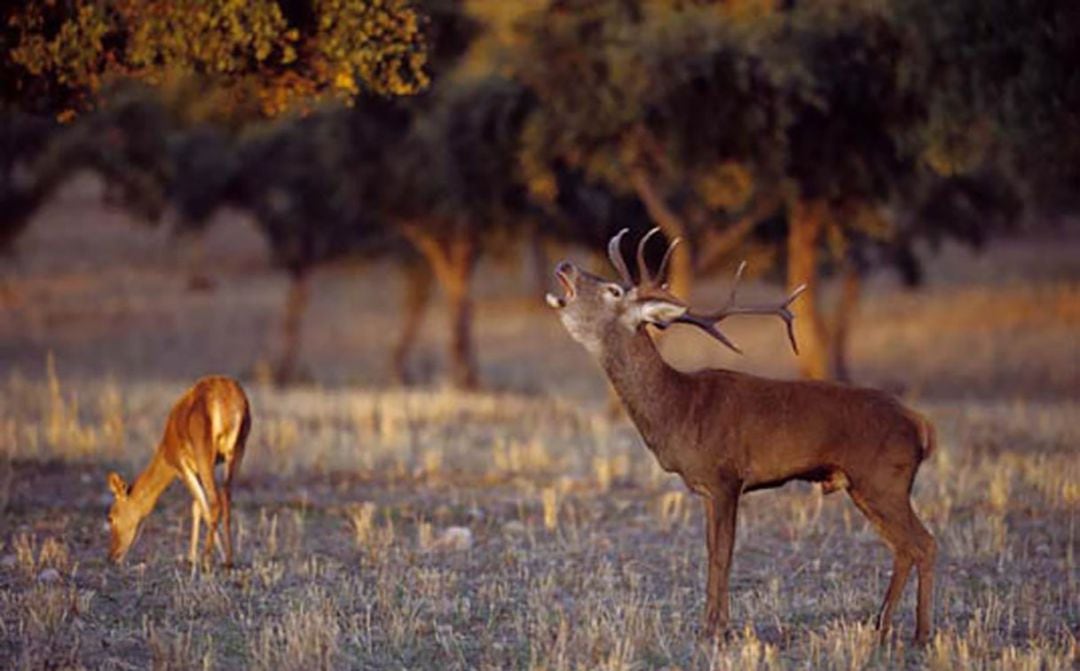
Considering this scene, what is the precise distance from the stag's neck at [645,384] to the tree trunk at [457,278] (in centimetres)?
2307

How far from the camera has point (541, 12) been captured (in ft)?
80.6

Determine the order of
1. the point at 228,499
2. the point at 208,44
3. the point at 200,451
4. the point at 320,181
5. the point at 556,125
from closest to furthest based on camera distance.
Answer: the point at 228,499 → the point at 200,451 → the point at 208,44 → the point at 556,125 → the point at 320,181

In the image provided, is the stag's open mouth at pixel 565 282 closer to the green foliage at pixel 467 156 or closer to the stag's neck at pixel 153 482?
the stag's neck at pixel 153 482

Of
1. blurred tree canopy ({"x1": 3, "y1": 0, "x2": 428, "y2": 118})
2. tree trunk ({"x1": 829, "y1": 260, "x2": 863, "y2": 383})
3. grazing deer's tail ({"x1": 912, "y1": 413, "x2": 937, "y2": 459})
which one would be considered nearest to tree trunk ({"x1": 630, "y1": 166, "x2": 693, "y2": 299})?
tree trunk ({"x1": 829, "y1": 260, "x2": 863, "y2": 383})

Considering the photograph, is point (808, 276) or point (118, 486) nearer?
point (118, 486)

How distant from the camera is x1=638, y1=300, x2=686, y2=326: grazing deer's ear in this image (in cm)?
988

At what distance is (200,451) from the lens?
12.3 metres

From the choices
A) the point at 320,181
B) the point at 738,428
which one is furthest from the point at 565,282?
the point at 320,181

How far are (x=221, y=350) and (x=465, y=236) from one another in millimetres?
16597

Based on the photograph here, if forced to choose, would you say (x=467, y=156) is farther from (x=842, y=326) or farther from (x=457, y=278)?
(x=842, y=326)

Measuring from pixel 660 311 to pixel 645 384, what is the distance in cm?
50

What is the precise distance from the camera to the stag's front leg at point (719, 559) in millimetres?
9758

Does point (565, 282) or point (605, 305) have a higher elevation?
point (565, 282)

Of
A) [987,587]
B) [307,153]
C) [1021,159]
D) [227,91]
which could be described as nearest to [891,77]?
[1021,159]
